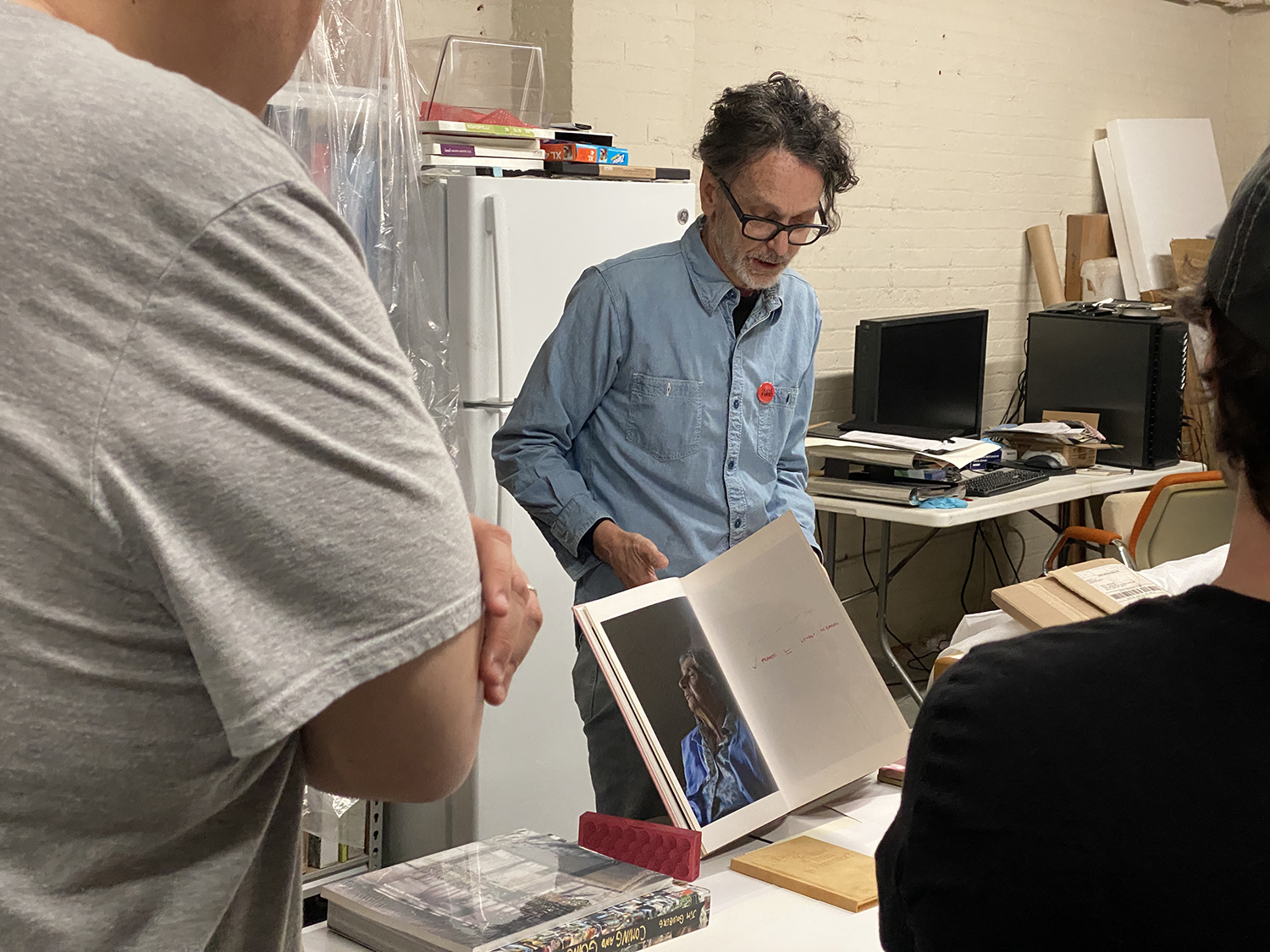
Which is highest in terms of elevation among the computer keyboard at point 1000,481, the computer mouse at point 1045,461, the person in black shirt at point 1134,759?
the person in black shirt at point 1134,759

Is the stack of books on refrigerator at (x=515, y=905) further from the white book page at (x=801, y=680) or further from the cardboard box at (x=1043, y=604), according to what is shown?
the cardboard box at (x=1043, y=604)

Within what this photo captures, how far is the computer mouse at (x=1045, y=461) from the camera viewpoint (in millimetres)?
4414

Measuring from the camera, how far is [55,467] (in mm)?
532

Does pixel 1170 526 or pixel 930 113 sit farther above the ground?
pixel 930 113

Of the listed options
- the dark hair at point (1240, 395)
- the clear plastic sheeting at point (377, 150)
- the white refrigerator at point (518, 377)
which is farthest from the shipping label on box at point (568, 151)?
the dark hair at point (1240, 395)

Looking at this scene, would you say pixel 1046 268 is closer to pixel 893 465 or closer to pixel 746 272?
pixel 893 465

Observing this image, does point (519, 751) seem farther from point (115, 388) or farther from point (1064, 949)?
point (115, 388)

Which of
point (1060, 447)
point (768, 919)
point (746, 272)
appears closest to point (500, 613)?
point (768, 919)

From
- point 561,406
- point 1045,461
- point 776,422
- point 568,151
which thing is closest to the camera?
point 561,406

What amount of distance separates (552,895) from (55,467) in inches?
39.2

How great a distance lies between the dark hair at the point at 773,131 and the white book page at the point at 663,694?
1145 mm

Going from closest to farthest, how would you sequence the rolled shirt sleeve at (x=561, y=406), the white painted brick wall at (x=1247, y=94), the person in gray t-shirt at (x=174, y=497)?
1. the person in gray t-shirt at (x=174, y=497)
2. the rolled shirt sleeve at (x=561, y=406)
3. the white painted brick wall at (x=1247, y=94)

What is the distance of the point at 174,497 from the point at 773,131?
6.89ft

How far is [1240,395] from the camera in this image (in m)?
0.79
